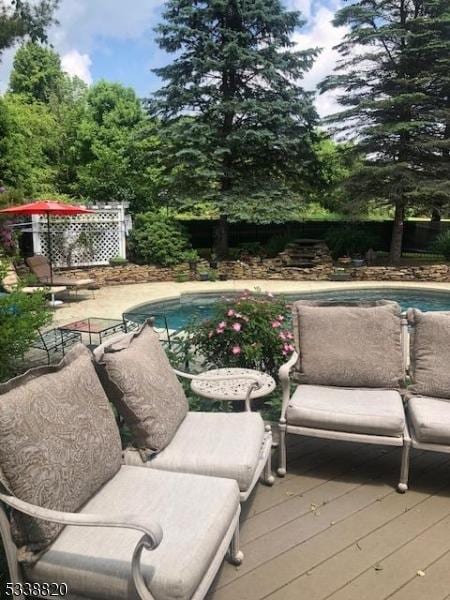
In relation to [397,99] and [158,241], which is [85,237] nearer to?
[158,241]

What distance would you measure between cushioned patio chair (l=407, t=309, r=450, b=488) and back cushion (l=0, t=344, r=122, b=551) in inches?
65.7

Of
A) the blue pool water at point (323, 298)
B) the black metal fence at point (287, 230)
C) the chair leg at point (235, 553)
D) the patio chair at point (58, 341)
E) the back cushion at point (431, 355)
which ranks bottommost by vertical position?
the blue pool water at point (323, 298)

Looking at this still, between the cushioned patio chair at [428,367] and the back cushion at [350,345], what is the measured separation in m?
0.10

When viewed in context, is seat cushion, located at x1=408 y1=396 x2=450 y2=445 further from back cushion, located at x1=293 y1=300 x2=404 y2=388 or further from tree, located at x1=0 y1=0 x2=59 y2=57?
tree, located at x1=0 y1=0 x2=59 y2=57

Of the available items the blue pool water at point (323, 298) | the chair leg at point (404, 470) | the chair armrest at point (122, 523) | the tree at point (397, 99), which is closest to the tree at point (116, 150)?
the blue pool water at point (323, 298)

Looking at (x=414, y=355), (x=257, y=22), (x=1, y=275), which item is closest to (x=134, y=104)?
(x=257, y=22)

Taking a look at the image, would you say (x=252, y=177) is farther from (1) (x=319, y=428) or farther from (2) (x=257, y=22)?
(1) (x=319, y=428)

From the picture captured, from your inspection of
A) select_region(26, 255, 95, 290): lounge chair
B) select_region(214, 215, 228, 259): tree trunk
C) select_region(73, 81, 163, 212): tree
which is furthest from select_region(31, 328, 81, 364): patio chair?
select_region(73, 81, 163, 212): tree

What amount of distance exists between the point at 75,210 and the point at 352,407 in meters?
7.78

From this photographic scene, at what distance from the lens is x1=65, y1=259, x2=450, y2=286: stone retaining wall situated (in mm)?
11586

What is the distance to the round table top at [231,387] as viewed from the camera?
106 inches

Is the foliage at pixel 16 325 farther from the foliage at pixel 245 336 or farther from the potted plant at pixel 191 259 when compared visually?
the potted plant at pixel 191 259

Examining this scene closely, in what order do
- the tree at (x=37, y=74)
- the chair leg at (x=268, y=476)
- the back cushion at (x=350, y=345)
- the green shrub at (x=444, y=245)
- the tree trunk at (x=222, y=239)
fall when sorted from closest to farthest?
the chair leg at (x=268, y=476)
the back cushion at (x=350, y=345)
the green shrub at (x=444, y=245)
the tree trunk at (x=222, y=239)
the tree at (x=37, y=74)

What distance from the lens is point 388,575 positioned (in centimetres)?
181
